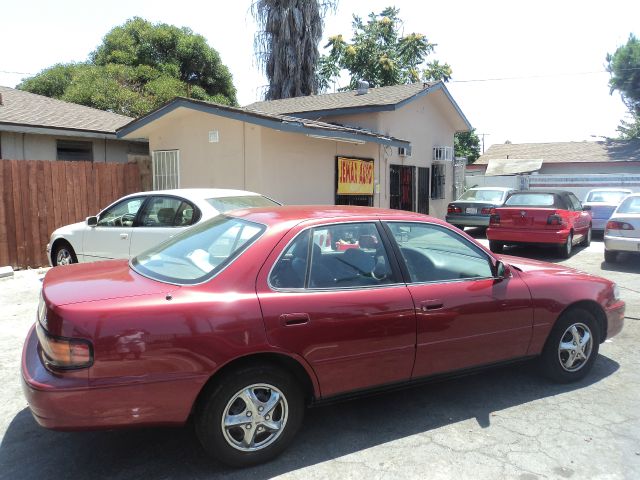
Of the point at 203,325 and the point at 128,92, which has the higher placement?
the point at 128,92

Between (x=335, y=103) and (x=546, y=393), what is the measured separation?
39.7ft

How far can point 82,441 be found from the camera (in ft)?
10.8

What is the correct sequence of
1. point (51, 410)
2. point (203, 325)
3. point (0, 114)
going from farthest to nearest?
1. point (0, 114)
2. point (203, 325)
3. point (51, 410)

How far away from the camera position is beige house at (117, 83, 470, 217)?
1019 centimetres

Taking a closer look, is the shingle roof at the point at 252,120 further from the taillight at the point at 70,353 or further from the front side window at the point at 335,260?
the taillight at the point at 70,353

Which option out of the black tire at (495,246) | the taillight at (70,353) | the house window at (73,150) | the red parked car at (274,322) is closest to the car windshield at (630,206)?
the black tire at (495,246)

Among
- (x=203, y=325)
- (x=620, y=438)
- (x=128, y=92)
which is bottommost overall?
(x=620, y=438)

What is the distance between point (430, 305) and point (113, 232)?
5.20 meters

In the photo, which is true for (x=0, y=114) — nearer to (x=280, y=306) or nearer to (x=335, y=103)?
(x=335, y=103)

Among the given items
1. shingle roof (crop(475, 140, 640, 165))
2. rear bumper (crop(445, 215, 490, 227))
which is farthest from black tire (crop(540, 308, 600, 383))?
shingle roof (crop(475, 140, 640, 165))

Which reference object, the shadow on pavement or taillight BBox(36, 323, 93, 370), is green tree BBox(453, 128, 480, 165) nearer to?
the shadow on pavement

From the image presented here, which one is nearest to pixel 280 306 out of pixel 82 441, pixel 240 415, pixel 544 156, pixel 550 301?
pixel 240 415

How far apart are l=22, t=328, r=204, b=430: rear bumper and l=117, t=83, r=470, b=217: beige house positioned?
721 centimetres

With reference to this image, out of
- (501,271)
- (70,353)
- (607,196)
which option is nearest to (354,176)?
(607,196)
